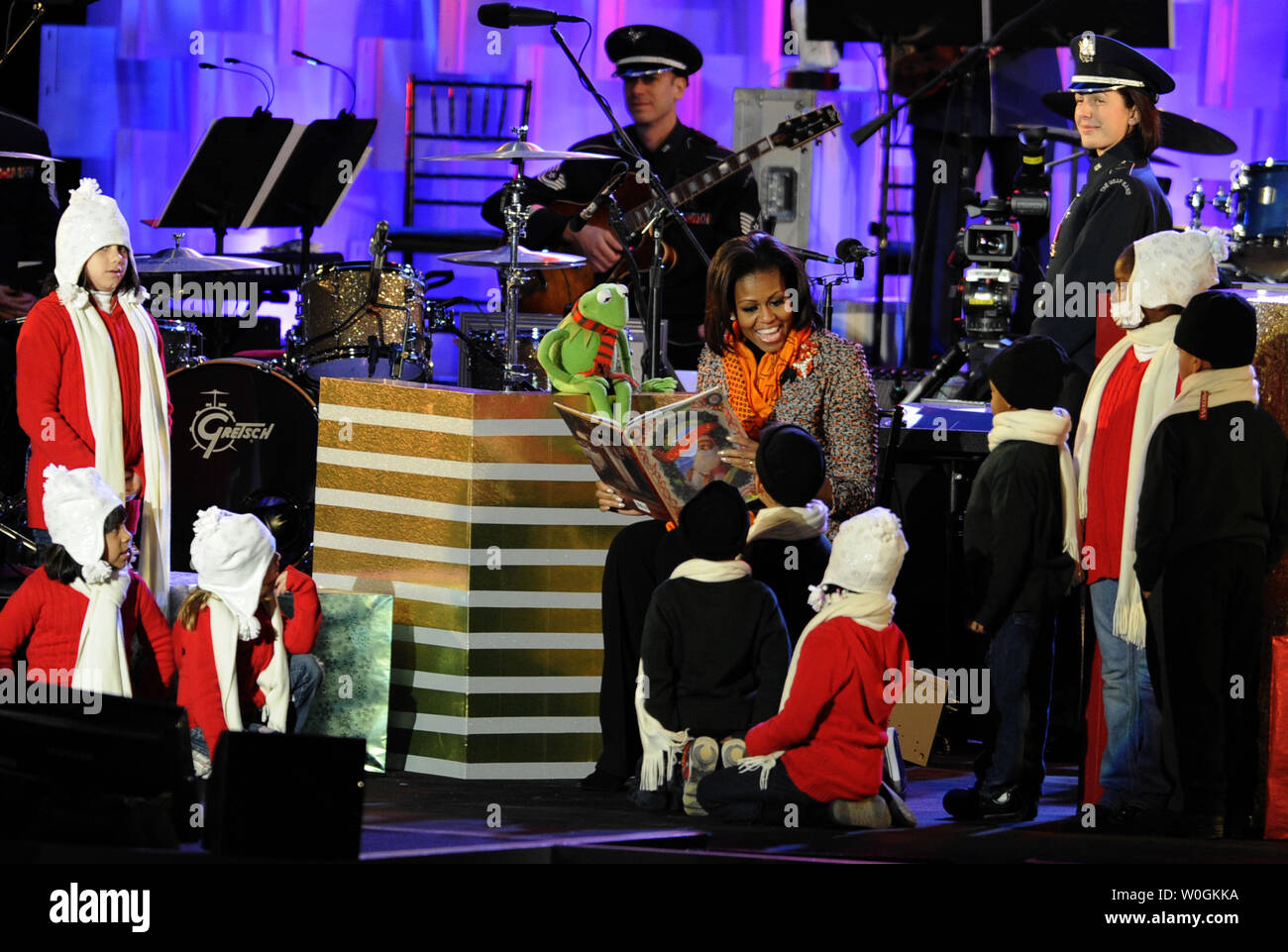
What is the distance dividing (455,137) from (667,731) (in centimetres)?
632

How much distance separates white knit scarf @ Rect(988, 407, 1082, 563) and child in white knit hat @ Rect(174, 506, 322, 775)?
1932 millimetres

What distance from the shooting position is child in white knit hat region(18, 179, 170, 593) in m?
4.97

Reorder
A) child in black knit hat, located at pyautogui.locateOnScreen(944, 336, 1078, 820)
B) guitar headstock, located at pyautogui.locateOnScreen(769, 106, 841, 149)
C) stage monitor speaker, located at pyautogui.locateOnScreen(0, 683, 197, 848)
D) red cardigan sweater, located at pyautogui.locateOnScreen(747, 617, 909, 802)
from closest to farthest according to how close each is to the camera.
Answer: stage monitor speaker, located at pyautogui.locateOnScreen(0, 683, 197, 848), red cardigan sweater, located at pyautogui.locateOnScreen(747, 617, 909, 802), child in black knit hat, located at pyautogui.locateOnScreen(944, 336, 1078, 820), guitar headstock, located at pyautogui.locateOnScreen(769, 106, 841, 149)

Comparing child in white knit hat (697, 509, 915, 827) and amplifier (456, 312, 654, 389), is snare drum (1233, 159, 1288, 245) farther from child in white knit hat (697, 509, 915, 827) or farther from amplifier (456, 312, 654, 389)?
child in white knit hat (697, 509, 915, 827)

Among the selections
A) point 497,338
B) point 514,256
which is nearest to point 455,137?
point 497,338

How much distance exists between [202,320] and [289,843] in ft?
20.0

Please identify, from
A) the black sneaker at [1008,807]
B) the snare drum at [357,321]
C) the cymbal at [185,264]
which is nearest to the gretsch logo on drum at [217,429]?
the snare drum at [357,321]

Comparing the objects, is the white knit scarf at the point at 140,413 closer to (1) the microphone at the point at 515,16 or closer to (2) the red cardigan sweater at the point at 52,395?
(2) the red cardigan sweater at the point at 52,395

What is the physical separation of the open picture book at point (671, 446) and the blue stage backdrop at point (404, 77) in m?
5.74

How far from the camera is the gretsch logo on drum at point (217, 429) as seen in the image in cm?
716

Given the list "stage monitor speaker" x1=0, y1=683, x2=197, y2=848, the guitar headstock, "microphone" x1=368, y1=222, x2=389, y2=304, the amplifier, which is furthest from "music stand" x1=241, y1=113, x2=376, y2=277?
"stage monitor speaker" x1=0, y1=683, x2=197, y2=848

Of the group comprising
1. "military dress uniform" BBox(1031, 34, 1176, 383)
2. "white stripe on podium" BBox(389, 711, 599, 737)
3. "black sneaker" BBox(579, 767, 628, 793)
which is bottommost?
"black sneaker" BBox(579, 767, 628, 793)
